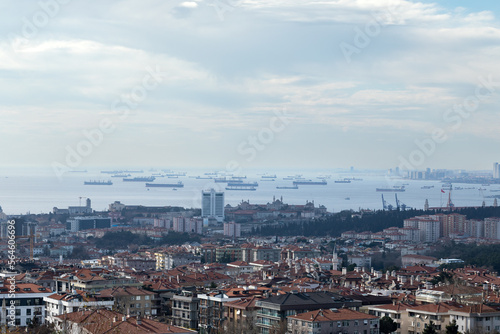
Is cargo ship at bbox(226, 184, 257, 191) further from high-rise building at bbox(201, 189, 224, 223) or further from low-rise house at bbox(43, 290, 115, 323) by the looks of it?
low-rise house at bbox(43, 290, 115, 323)

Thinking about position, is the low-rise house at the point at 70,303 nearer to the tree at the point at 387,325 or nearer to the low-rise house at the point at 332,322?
the low-rise house at the point at 332,322

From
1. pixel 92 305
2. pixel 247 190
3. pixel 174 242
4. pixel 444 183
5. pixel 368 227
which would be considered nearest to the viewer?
pixel 92 305

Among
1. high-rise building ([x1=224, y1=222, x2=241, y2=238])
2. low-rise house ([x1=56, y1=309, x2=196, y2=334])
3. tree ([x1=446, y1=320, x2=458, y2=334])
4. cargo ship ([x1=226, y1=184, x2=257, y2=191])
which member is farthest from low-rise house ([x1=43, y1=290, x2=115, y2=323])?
cargo ship ([x1=226, y1=184, x2=257, y2=191])

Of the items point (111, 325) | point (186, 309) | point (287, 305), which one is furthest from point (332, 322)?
point (186, 309)

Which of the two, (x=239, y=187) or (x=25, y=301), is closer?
(x=25, y=301)

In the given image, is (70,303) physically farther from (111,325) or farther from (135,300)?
(111,325)

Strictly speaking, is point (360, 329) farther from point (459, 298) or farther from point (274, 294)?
point (459, 298)

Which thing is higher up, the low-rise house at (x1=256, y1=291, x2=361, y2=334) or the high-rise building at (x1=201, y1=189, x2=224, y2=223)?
the high-rise building at (x1=201, y1=189, x2=224, y2=223)

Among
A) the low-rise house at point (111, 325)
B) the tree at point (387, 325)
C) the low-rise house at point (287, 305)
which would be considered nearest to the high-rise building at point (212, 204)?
the low-rise house at point (287, 305)

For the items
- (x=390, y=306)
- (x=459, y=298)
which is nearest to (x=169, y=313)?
(x=390, y=306)
